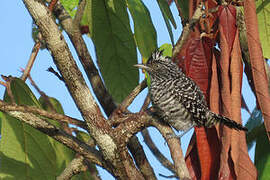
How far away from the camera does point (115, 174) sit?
270cm

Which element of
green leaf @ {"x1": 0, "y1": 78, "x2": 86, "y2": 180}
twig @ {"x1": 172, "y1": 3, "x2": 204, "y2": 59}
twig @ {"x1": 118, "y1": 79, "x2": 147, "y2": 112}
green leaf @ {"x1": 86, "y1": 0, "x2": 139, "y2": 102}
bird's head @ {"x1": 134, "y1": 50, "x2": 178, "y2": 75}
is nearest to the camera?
twig @ {"x1": 172, "y1": 3, "x2": 204, "y2": 59}

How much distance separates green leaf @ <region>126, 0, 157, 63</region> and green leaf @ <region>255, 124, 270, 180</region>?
0.94 metres

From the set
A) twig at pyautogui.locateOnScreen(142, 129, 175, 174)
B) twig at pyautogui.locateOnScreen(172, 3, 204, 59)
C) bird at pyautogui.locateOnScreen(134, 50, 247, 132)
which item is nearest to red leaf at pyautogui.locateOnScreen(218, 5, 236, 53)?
twig at pyautogui.locateOnScreen(172, 3, 204, 59)

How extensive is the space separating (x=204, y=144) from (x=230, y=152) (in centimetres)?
24

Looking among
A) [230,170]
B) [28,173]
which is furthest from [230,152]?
[28,173]

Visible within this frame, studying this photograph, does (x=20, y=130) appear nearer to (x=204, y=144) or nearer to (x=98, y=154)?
(x=98, y=154)

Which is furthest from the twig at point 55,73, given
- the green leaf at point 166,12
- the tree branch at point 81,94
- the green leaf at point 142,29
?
the green leaf at point 166,12

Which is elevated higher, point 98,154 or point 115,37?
point 115,37

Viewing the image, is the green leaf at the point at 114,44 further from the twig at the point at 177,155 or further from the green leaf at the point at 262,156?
the green leaf at the point at 262,156

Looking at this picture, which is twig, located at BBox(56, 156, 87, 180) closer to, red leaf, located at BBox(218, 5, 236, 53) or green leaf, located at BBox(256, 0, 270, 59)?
red leaf, located at BBox(218, 5, 236, 53)

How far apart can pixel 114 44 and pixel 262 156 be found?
1.40 m

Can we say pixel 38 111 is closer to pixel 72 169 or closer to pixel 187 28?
pixel 72 169

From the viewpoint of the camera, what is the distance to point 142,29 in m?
3.05

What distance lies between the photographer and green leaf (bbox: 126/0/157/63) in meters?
3.03
